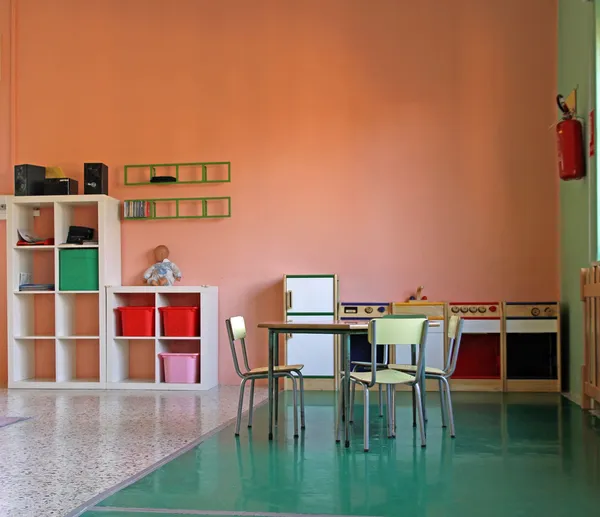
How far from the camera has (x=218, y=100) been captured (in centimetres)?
760

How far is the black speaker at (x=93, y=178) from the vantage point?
7.41 m

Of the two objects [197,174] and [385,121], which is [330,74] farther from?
[197,174]

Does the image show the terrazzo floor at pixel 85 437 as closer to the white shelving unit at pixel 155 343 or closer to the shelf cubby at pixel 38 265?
the white shelving unit at pixel 155 343

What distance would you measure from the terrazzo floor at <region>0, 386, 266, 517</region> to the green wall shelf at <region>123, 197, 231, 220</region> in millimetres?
1859

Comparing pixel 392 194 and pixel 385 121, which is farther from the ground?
→ pixel 385 121

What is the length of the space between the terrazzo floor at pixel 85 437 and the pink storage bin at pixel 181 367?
0.93 ft

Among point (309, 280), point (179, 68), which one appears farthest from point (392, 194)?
point (179, 68)

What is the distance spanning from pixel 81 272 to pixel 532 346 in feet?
15.0

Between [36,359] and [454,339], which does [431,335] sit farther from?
[36,359]

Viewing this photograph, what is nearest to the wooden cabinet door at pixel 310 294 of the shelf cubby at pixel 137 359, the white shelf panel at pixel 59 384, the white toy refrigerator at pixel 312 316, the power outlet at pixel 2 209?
the white toy refrigerator at pixel 312 316

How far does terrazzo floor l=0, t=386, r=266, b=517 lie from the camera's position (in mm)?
3389

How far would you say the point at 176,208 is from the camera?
764cm

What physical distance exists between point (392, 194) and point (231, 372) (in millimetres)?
2511

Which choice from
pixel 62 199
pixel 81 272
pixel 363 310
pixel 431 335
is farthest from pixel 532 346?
pixel 62 199
